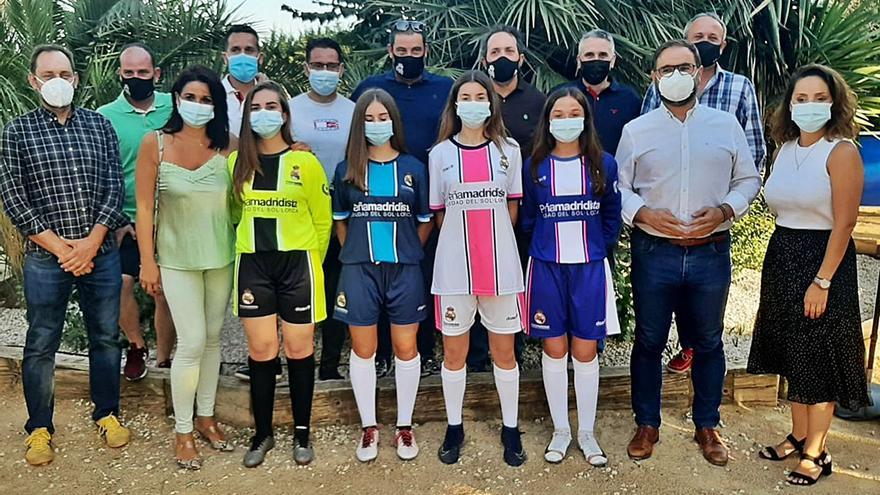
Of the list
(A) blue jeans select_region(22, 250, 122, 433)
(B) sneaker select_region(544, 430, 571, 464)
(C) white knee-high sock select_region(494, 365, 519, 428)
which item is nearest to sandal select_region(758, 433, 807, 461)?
(B) sneaker select_region(544, 430, 571, 464)

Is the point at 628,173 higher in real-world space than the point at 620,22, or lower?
lower

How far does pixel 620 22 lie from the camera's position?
243 inches

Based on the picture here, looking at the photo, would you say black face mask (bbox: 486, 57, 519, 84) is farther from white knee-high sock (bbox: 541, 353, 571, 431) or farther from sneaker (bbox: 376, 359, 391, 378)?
sneaker (bbox: 376, 359, 391, 378)

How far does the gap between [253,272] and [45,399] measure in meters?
1.40

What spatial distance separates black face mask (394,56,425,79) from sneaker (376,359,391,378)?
5.64ft

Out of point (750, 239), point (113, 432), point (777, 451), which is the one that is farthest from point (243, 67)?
point (750, 239)

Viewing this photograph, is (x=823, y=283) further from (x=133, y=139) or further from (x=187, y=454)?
(x=133, y=139)

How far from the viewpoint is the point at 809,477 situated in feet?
11.9

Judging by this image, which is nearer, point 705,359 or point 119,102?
point 705,359

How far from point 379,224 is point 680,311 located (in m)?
1.62

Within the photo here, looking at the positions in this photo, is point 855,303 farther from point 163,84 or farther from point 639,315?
point 163,84

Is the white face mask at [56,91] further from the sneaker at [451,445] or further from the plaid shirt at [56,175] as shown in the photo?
the sneaker at [451,445]

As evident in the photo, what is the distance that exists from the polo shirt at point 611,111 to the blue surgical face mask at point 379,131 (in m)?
1.20

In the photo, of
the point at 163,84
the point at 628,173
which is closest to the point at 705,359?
the point at 628,173
